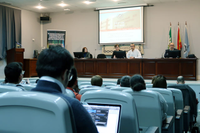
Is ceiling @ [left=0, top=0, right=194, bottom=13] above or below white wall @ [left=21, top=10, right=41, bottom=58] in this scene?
above

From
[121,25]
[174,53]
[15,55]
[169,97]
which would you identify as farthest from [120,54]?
[169,97]

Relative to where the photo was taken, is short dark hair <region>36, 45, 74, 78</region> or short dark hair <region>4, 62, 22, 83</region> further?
short dark hair <region>4, 62, 22, 83</region>

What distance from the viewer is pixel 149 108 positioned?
Result: 1.88 metres

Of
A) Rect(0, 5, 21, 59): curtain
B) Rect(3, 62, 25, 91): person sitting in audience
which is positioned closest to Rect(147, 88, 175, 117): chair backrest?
Rect(3, 62, 25, 91): person sitting in audience

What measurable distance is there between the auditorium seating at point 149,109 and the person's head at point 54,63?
111 centimetres

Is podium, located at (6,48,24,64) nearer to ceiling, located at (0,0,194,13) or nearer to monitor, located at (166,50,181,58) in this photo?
ceiling, located at (0,0,194,13)

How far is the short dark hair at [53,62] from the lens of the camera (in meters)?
0.88

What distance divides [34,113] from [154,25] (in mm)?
9356

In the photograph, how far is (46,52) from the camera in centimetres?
90

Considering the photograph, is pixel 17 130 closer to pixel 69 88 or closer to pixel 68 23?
pixel 69 88

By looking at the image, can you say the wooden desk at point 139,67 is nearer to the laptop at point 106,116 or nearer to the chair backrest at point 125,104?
the chair backrest at point 125,104

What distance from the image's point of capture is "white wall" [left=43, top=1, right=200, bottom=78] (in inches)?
354

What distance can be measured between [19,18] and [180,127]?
9328mm

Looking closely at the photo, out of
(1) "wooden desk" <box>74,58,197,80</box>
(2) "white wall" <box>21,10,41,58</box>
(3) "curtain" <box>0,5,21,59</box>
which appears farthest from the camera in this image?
(2) "white wall" <box>21,10,41,58</box>
